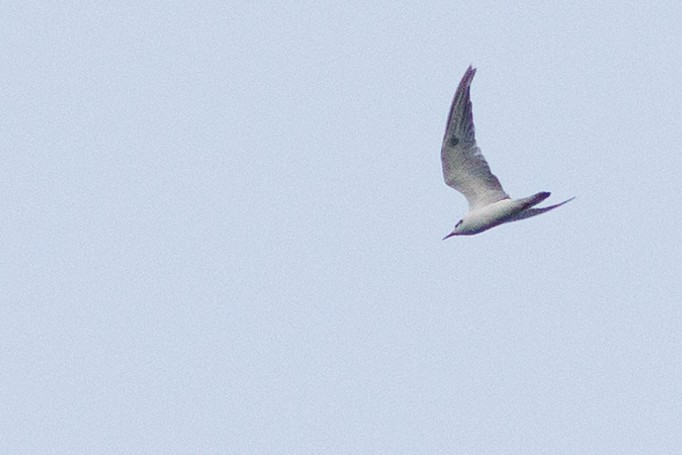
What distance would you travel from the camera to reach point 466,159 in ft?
67.2

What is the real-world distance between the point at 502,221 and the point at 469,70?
2.61m

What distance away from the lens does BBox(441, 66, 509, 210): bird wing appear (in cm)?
1997

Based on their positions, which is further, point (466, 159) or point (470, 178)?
point (470, 178)

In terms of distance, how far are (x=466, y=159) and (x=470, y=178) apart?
1.27 ft

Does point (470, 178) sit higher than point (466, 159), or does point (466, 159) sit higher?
point (466, 159)

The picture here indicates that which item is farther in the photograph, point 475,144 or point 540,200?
point 475,144

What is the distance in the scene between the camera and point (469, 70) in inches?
774

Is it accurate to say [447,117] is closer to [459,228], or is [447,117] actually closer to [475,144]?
[475,144]

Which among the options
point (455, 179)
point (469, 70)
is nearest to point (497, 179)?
point (455, 179)

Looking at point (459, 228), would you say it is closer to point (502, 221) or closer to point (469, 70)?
point (502, 221)

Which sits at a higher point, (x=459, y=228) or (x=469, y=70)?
(x=469, y=70)

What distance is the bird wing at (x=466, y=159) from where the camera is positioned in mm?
19969

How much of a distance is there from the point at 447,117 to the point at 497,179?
4.74 ft

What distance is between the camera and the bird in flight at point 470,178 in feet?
65.3
